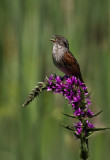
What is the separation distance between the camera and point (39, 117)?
9.70 ft

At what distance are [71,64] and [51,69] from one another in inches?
19.8

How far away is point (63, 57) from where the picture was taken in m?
2.86

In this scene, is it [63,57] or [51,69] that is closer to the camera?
[63,57]

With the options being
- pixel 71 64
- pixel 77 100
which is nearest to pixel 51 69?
pixel 71 64

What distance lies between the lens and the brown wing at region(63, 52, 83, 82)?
2594mm

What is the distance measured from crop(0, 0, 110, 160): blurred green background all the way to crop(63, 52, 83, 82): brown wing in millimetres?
168

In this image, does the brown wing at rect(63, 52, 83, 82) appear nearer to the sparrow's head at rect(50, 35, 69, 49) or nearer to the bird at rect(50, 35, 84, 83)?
the bird at rect(50, 35, 84, 83)

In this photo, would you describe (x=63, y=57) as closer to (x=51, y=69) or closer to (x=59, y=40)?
(x=59, y=40)

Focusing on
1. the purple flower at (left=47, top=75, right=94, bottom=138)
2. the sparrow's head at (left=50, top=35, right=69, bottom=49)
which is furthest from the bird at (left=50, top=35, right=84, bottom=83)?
the purple flower at (left=47, top=75, right=94, bottom=138)

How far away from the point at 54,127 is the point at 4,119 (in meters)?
0.66

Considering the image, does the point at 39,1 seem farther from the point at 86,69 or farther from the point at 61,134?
the point at 61,134

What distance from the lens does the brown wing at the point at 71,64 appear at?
2.59m

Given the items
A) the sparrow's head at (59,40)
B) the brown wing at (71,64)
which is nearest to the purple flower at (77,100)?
the brown wing at (71,64)

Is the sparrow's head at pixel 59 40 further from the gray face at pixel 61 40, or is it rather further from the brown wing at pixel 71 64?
the brown wing at pixel 71 64
